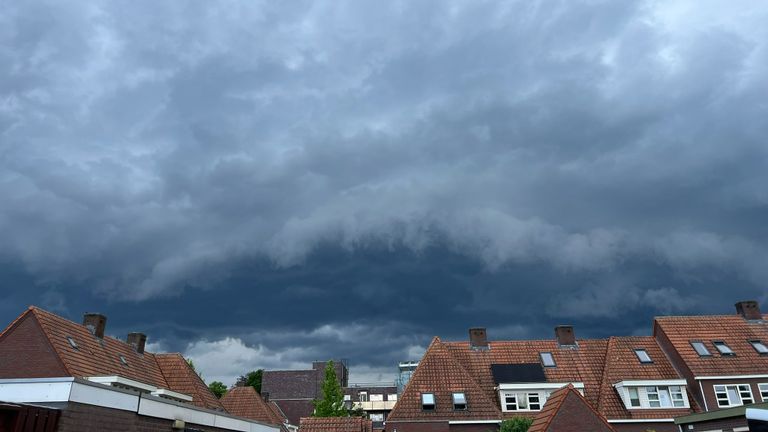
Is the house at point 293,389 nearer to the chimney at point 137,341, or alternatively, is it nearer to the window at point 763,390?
the chimney at point 137,341

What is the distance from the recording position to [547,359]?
168 feet

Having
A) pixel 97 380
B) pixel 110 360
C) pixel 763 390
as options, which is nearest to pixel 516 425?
pixel 763 390

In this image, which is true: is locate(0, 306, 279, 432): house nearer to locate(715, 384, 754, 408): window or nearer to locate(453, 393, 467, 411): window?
locate(453, 393, 467, 411): window

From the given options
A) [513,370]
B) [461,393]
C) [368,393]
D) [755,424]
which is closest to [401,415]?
[461,393]

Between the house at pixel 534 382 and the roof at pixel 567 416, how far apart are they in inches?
830

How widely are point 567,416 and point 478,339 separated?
3141 cm

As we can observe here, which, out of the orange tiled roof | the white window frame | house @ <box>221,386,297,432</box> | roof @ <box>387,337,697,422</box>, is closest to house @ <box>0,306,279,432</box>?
house @ <box>221,386,297,432</box>

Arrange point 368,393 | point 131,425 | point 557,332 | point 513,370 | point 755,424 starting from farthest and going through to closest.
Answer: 1. point 368,393
2. point 557,332
3. point 513,370
4. point 131,425
5. point 755,424

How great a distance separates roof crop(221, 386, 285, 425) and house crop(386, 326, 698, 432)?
20713 millimetres

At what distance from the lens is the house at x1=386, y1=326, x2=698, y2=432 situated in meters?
44.1

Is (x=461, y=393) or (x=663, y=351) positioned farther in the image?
(x=663, y=351)

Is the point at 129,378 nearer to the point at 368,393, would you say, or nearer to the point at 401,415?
the point at 401,415

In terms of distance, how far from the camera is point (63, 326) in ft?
125

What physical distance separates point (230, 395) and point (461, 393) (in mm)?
29815
